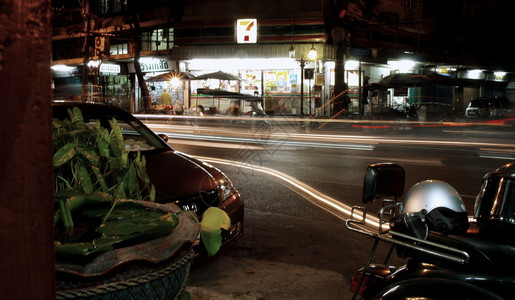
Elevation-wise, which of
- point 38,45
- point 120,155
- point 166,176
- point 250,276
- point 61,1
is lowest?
point 250,276

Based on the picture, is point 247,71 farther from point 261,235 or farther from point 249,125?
point 261,235

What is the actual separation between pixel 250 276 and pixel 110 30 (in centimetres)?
3247

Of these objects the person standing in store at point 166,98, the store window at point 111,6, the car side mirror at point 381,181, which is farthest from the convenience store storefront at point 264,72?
the car side mirror at point 381,181

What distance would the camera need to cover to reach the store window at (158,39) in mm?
29656

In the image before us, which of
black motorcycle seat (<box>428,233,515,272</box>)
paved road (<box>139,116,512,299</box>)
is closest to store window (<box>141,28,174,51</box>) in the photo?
paved road (<box>139,116,512,299</box>)

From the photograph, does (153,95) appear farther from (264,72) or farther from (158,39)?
(264,72)

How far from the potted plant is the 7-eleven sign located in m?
22.5

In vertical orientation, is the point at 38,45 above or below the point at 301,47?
below

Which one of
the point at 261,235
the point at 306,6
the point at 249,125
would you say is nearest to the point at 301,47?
the point at 306,6

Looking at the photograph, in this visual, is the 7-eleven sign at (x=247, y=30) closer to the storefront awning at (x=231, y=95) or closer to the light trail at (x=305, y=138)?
the storefront awning at (x=231, y=95)

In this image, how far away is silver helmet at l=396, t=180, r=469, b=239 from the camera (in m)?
2.38

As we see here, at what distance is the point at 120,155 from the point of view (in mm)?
2436

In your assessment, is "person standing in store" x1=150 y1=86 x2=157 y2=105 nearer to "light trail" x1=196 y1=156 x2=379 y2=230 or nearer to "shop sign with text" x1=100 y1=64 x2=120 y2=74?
"shop sign with text" x1=100 y1=64 x2=120 y2=74

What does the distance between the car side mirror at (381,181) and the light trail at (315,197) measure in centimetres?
347
